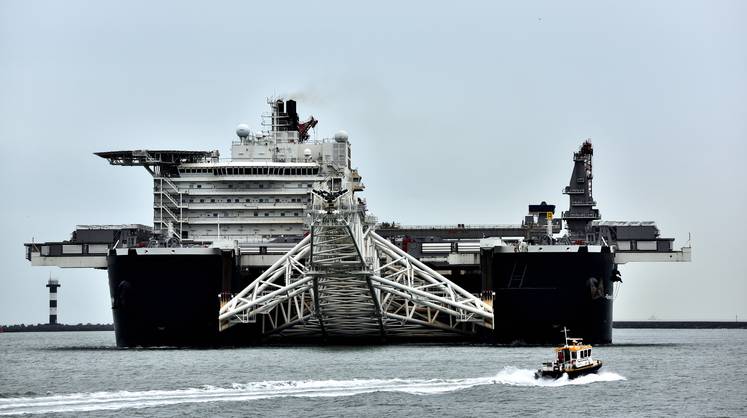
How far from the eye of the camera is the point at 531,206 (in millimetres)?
97750

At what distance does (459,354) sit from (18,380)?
22.5m

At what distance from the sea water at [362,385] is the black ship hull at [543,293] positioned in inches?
110

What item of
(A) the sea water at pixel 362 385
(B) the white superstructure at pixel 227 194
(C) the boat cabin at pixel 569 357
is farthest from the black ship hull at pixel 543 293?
(C) the boat cabin at pixel 569 357

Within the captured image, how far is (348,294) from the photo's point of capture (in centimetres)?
7725

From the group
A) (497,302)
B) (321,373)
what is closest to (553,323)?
(497,302)

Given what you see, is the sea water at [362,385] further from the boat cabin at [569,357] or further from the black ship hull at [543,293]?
the black ship hull at [543,293]

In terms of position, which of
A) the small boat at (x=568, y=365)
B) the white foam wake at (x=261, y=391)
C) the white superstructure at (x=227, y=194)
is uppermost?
the white superstructure at (x=227, y=194)

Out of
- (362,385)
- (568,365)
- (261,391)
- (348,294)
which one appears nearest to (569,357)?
(568,365)

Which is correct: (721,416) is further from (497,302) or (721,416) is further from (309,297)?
(309,297)

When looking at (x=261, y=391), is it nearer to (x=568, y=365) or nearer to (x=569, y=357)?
(x=568, y=365)

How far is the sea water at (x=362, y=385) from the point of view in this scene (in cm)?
4997

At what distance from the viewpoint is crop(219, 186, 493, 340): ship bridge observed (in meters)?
71.6

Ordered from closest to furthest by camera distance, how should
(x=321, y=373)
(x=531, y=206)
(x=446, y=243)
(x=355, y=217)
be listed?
(x=321, y=373), (x=355, y=217), (x=446, y=243), (x=531, y=206)

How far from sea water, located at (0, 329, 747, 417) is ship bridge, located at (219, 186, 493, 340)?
8.04ft
